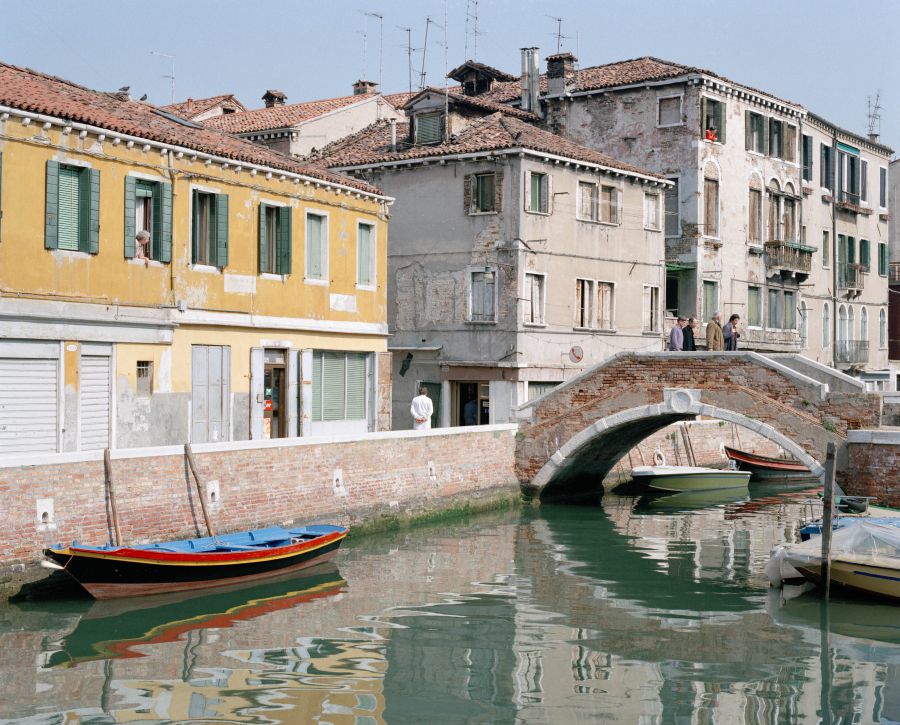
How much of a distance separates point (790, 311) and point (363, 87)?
1449 centimetres

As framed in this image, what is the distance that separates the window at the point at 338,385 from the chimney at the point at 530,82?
12278 mm

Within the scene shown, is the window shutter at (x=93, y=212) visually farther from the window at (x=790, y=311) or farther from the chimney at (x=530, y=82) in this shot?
the window at (x=790, y=311)

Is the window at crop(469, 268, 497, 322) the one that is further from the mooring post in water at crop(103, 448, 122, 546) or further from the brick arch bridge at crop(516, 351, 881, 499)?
the mooring post in water at crop(103, 448, 122, 546)

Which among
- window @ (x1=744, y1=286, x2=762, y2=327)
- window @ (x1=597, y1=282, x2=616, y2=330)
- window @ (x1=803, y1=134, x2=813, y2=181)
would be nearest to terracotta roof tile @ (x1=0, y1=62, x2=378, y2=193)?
window @ (x1=597, y1=282, x2=616, y2=330)

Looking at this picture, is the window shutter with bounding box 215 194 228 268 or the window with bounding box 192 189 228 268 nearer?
the window with bounding box 192 189 228 268

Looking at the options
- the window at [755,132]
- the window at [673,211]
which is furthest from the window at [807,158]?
the window at [673,211]

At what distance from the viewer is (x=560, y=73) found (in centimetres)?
3312

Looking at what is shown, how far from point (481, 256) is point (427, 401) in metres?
5.64

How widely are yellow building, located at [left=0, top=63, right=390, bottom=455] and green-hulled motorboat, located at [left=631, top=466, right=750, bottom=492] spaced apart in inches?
247

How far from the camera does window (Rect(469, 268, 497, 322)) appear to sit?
26938 mm

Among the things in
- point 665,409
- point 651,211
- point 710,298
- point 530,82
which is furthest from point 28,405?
point 710,298

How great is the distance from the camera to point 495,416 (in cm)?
2662

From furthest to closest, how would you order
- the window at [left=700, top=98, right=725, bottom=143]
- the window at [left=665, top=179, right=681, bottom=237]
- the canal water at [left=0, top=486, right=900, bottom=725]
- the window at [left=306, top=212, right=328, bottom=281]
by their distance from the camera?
the window at [left=665, top=179, right=681, bottom=237], the window at [left=700, top=98, right=725, bottom=143], the window at [left=306, top=212, right=328, bottom=281], the canal water at [left=0, top=486, right=900, bottom=725]

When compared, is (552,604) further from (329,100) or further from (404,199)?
(329,100)
